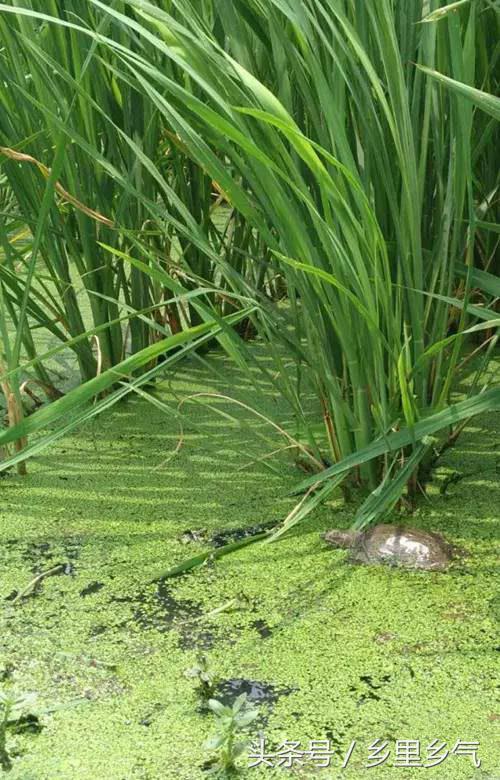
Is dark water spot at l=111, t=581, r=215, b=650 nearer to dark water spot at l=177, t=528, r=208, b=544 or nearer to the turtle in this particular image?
dark water spot at l=177, t=528, r=208, b=544

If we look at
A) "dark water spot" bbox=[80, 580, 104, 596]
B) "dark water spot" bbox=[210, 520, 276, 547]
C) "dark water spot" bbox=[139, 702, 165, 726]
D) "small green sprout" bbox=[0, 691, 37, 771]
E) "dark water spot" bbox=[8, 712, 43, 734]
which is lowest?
"dark water spot" bbox=[210, 520, 276, 547]

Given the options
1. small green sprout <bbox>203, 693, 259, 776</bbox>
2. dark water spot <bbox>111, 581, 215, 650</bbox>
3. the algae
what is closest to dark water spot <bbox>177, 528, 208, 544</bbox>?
the algae

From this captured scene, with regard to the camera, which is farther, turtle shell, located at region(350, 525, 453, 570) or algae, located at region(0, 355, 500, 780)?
turtle shell, located at region(350, 525, 453, 570)

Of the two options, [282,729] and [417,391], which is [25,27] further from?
[282,729]

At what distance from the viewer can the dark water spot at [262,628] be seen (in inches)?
63.2

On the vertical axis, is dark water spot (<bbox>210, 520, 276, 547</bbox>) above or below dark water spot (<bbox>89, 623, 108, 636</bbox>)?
below

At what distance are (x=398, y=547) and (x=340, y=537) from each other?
0.31ft

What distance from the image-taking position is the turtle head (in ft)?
5.84

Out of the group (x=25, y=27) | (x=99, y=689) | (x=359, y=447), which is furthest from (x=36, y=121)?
(x=99, y=689)

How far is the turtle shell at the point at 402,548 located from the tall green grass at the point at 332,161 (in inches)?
1.6

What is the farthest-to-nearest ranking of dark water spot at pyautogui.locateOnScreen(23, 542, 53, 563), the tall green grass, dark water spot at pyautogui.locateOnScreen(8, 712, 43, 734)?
dark water spot at pyautogui.locateOnScreen(23, 542, 53, 563), the tall green grass, dark water spot at pyautogui.locateOnScreen(8, 712, 43, 734)

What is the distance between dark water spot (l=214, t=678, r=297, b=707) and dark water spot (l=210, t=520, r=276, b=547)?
344mm

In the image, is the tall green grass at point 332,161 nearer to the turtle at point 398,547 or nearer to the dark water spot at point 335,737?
the turtle at point 398,547

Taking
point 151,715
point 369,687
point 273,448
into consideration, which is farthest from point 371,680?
point 273,448
